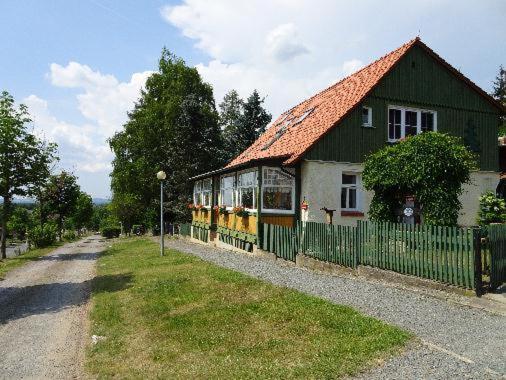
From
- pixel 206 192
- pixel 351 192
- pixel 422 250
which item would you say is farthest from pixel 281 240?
pixel 206 192

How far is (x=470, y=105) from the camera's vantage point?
20.6 metres

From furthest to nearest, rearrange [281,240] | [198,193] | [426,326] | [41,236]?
1. [41,236]
2. [198,193]
3. [281,240]
4. [426,326]

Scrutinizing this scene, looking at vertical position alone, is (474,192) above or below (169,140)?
below

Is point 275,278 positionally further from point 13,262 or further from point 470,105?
point 13,262

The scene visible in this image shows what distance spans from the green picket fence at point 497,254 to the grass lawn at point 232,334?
3.28m

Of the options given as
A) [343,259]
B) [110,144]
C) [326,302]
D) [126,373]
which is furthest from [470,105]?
[110,144]

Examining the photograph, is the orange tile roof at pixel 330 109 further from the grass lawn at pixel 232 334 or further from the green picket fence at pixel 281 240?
the grass lawn at pixel 232 334

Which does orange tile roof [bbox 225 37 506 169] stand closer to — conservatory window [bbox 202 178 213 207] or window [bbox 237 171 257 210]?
window [bbox 237 171 257 210]

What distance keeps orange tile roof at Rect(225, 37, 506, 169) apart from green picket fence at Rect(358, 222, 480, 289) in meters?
5.85

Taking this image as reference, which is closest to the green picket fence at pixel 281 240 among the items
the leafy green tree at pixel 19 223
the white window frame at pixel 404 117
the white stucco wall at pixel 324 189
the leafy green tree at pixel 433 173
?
the white stucco wall at pixel 324 189

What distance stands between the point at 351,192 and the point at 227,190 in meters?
7.21

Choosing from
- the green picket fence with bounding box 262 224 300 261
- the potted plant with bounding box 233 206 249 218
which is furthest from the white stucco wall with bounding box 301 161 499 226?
the potted plant with bounding box 233 206 249 218

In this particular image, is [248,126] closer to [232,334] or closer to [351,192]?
[351,192]

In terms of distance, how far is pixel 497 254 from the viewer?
9.42 metres
